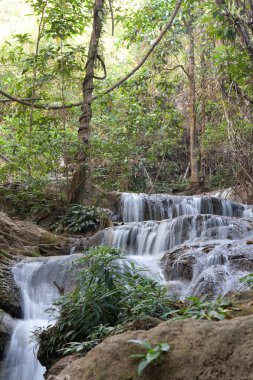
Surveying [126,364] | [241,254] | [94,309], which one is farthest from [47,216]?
[126,364]

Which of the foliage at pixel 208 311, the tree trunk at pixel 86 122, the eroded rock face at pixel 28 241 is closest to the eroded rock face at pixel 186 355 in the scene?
the foliage at pixel 208 311

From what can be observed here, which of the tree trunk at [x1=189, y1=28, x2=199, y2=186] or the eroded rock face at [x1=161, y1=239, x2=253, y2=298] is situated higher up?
the tree trunk at [x1=189, y1=28, x2=199, y2=186]

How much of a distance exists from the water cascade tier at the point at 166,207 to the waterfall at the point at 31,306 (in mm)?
4432

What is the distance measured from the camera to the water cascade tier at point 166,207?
445 inches

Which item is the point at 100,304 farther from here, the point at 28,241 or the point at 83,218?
the point at 83,218

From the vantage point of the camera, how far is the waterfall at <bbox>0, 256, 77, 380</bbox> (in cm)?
481

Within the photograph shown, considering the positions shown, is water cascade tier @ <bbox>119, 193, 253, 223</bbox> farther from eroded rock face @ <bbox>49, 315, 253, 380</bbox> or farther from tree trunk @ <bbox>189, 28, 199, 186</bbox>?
eroded rock face @ <bbox>49, 315, 253, 380</bbox>

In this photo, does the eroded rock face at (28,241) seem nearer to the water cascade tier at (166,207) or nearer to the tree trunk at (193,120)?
the water cascade tier at (166,207)

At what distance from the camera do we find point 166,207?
38.0 feet

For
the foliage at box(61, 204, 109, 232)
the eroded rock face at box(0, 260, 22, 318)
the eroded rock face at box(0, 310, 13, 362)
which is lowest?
the eroded rock face at box(0, 310, 13, 362)

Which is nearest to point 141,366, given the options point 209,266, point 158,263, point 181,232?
point 209,266

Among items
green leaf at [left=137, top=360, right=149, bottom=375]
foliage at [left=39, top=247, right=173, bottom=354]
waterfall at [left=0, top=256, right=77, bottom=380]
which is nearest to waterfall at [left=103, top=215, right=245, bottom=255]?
waterfall at [left=0, top=256, right=77, bottom=380]

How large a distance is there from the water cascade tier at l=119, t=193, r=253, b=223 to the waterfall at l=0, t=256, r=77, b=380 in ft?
14.5

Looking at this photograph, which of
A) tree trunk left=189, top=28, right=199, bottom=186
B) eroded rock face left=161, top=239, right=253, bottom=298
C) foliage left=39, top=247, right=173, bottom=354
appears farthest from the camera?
tree trunk left=189, top=28, right=199, bottom=186
